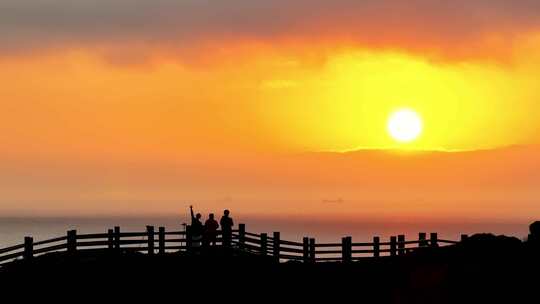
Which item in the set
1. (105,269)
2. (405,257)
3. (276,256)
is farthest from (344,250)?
(105,269)

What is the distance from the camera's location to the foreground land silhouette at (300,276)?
124ft

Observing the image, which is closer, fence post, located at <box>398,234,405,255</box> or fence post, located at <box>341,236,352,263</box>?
fence post, located at <box>341,236,352,263</box>

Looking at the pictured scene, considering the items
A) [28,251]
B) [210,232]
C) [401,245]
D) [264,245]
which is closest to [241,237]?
[264,245]

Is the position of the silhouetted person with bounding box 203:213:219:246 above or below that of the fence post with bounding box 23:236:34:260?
above

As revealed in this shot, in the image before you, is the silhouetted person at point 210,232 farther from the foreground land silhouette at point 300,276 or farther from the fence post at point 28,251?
the fence post at point 28,251

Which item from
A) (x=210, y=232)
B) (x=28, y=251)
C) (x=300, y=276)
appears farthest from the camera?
(x=210, y=232)

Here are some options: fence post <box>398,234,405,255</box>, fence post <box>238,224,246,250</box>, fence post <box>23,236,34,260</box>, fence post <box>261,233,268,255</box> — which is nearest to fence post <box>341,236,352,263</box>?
fence post <box>398,234,405,255</box>

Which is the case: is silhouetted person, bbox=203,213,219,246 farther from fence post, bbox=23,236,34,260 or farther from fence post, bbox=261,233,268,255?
fence post, bbox=23,236,34,260

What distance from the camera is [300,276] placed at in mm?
43906

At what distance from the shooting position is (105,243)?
44.8 meters

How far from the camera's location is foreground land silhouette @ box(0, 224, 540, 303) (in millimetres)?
37875

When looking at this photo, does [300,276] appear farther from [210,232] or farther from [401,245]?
[401,245]

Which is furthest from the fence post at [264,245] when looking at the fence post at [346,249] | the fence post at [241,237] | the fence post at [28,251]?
the fence post at [28,251]

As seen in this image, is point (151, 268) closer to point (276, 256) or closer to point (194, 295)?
point (194, 295)
